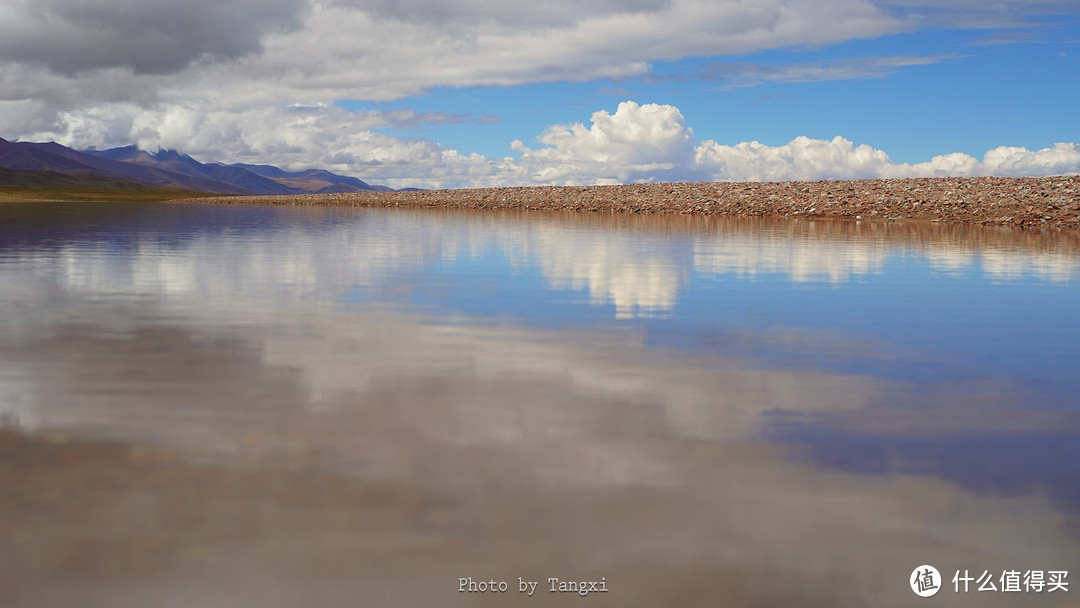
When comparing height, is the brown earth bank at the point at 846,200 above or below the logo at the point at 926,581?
above

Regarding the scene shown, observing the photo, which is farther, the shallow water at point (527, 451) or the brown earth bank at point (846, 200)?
the brown earth bank at point (846, 200)

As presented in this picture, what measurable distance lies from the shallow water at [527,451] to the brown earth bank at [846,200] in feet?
104

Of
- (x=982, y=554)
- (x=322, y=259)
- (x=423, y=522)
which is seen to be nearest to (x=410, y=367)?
(x=423, y=522)

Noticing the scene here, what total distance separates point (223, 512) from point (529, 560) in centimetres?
161

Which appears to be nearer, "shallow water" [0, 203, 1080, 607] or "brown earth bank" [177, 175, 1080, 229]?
"shallow water" [0, 203, 1080, 607]

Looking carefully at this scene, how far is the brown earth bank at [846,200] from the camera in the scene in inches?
1518

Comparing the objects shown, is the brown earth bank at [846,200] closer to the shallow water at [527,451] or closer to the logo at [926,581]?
the shallow water at [527,451]

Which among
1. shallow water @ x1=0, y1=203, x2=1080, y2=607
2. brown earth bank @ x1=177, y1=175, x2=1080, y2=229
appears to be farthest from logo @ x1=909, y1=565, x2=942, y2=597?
brown earth bank @ x1=177, y1=175, x2=1080, y2=229

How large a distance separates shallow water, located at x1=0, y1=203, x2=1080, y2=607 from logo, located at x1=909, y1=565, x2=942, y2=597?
0.04 m

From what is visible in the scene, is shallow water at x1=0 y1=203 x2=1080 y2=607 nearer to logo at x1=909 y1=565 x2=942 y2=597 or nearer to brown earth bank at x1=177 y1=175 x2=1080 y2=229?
logo at x1=909 y1=565 x2=942 y2=597

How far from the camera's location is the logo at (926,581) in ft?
11.6

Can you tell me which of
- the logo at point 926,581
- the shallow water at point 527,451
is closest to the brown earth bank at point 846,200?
the shallow water at point 527,451

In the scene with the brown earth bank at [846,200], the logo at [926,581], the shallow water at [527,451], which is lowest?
the logo at [926,581]

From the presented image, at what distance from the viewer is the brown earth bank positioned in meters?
38.6
